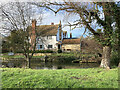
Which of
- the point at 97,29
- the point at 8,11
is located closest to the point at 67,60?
the point at 97,29

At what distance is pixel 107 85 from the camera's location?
13.5ft

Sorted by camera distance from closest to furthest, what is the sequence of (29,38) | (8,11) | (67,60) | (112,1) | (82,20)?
(112,1), (82,20), (8,11), (29,38), (67,60)

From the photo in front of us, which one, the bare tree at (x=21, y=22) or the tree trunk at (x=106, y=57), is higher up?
the bare tree at (x=21, y=22)

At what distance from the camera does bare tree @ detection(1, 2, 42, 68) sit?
27.5ft

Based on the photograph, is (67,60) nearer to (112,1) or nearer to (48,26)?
(48,26)

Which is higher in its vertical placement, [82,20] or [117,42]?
[82,20]

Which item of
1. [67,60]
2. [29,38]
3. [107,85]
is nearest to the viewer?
[107,85]

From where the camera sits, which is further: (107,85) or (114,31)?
(114,31)

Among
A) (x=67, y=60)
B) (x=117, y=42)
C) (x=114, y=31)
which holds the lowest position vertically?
(x=67, y=60)

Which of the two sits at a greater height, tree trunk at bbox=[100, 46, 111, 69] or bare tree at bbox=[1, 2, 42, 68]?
bare tree at bbox=[1, 2, 42, 68]

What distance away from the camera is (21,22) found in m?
9.17

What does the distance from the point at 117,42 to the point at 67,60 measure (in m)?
11.5

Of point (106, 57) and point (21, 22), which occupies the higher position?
point (21, 22)

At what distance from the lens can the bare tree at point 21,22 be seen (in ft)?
27.5
